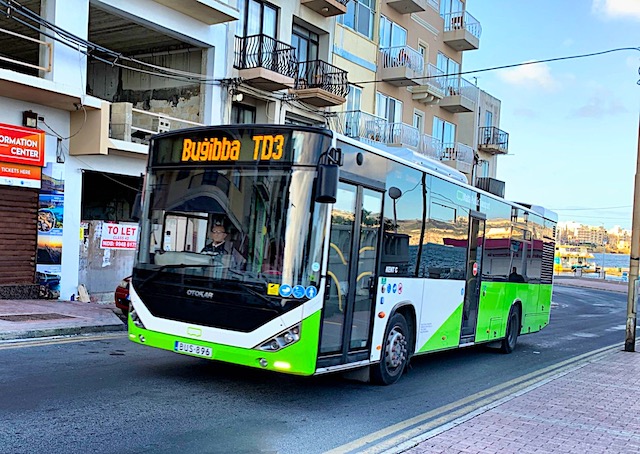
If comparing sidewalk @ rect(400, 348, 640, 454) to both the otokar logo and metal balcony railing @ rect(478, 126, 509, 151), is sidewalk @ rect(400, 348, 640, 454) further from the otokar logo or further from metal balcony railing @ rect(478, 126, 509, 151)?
metal balcony railing @ rect(478, 126, 509, 151)

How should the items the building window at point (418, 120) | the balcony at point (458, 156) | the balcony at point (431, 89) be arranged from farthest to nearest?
the balcony at point (458, 156), the building window at point (418, 120), the balcony at point (431, 89)

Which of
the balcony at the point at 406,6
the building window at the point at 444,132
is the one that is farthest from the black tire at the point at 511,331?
the building window at the point at 444,132

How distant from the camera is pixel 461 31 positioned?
3288 centimetres

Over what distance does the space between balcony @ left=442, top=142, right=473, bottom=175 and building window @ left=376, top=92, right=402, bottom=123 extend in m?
4.75

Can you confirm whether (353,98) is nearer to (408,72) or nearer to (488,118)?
(408,72)

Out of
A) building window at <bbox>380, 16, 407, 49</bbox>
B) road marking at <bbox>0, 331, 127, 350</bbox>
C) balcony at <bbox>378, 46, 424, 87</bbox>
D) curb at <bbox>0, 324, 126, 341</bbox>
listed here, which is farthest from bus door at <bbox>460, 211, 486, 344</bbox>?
building window at <bbox>380, 16, 407, 49</bbox>

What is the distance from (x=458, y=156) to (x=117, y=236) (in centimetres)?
A: 2140

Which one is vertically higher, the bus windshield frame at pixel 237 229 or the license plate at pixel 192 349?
the bus windshield frame at pixel 237 229

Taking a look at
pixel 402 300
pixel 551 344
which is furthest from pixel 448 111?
pixel 402 300

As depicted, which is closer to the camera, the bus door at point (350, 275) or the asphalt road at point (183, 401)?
the asphalt road at point (183, 401)

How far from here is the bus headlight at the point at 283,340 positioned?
258 inches

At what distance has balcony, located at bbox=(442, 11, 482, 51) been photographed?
33.0m

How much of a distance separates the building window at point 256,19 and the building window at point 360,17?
4.69m

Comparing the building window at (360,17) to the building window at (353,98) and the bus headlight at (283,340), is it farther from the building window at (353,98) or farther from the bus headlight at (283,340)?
the bus headlight at (283,340)
